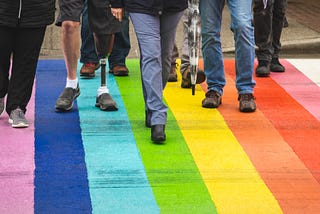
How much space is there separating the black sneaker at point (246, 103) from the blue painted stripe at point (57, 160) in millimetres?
1509

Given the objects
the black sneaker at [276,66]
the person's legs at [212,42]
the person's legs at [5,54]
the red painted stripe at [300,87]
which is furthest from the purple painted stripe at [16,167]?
the black sneaker at [276,66]

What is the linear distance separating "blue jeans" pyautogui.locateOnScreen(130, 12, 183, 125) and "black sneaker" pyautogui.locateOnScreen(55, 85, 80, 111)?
3.93ft

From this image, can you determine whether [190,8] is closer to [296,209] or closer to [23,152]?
[23,152]

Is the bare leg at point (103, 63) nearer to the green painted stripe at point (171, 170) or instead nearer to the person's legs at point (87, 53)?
the green painted stripe at point (171, 170)

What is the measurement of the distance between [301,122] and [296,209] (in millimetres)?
2427

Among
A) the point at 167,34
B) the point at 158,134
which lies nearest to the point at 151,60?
the point at 167,34

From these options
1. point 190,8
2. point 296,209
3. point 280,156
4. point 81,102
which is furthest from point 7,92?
point 296,209

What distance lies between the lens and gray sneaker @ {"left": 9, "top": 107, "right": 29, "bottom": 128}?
825cm

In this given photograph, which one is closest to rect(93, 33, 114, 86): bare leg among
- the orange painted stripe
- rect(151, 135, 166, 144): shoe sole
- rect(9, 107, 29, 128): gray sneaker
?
rect(9, 107, 29, 128): gray sneaker

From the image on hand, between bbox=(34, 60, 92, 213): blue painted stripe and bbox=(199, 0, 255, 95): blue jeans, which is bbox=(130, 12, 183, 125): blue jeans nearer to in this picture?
bbox=(34, 60, 92, 213): blue painted stripe

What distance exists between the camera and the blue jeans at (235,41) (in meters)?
8.67

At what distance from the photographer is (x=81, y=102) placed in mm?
9320

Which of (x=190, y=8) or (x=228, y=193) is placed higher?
(x=190, y=8)

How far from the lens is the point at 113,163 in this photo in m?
7.30
